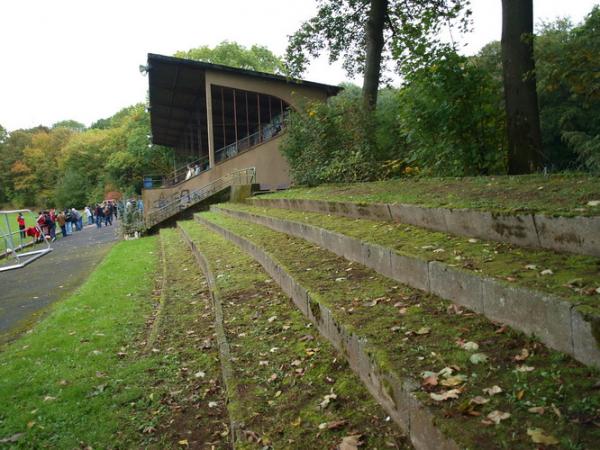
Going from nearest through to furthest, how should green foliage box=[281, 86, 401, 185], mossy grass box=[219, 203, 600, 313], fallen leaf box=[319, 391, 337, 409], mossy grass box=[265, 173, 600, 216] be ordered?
mossy grass box=[219, 203, 600, 313] → fallen leaf box=[319, 391, 337, 409] → mossy grass box=[265, 173, 600, 216] → green foliage box=[281, 86, 401, 185]

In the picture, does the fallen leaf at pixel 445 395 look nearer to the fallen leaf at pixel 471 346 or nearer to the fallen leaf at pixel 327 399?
the fallen leaf at pixel 471 346

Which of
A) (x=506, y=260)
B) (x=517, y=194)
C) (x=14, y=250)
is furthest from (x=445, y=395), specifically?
(x=14, y=250)

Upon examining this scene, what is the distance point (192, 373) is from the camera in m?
3.89

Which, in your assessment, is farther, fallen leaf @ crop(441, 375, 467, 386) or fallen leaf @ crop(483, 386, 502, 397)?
fallen leaf @ crop(441, 375, 467, 386)

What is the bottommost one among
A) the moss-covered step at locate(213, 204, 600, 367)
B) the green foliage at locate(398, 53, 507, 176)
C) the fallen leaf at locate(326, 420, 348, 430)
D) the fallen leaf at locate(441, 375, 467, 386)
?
the fallen leaf at locate(326, 420, 348, 430)

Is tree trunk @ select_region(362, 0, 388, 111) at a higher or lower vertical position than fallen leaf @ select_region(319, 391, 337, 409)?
higher

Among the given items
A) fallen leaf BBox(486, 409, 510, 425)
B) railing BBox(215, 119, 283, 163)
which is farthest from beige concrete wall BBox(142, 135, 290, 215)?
fallen leaf BBox(486, 409, 510, 425)

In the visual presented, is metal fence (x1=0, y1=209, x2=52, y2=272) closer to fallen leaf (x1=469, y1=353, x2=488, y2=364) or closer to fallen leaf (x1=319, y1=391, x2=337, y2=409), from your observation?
fallen leaf (x1=319, y1=391, x2=337, y2=409)

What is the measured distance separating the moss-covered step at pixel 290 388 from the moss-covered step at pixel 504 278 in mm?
903

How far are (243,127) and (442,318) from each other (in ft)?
107

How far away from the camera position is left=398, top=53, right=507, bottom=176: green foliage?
709 centimetres

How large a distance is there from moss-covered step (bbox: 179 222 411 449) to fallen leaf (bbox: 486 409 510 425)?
0.46 metres

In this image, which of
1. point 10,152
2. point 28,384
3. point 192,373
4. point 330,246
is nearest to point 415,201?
point 330,246

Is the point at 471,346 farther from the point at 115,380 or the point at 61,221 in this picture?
the point at 61,221
